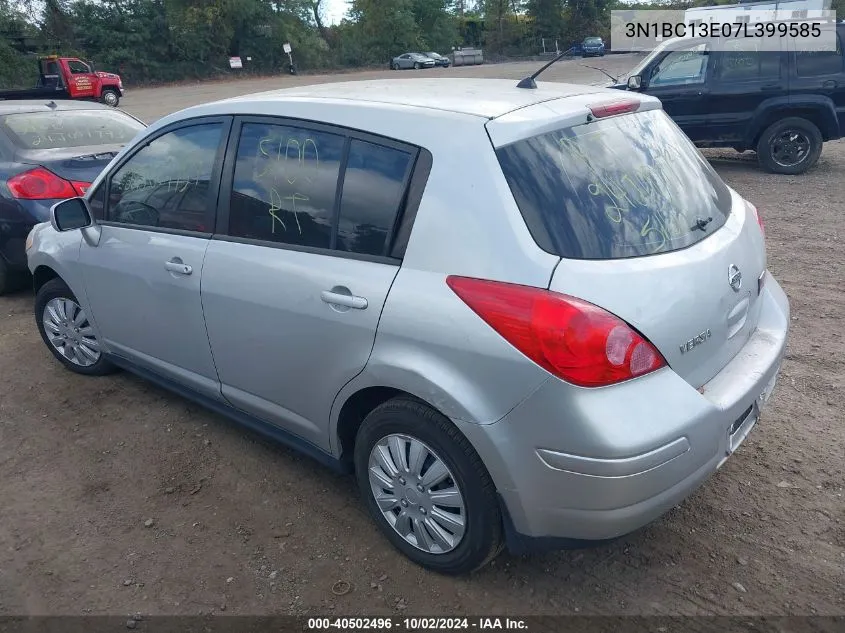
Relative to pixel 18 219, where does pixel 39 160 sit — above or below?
above

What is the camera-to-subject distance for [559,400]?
206 cm

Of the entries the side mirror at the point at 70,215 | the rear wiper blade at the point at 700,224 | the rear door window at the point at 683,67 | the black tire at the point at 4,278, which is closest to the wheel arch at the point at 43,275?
the side mirror at the point at 70,215

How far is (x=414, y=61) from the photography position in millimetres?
47344

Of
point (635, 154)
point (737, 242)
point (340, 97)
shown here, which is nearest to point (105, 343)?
point (340, 97)

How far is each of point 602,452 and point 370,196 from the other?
1.25 metres

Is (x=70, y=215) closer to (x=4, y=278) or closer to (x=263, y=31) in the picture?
(x=4, y=278)

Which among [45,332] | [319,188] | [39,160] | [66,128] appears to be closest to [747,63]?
[66,128]

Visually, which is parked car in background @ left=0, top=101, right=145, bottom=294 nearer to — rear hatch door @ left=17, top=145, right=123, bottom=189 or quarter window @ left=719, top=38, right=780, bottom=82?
rear hatch door @ left=17, top=145, right=123, bottom=189

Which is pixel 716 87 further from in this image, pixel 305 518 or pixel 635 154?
pixel 305 518

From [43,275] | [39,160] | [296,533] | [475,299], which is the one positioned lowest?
[296,533]

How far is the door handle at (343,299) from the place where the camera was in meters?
2.47

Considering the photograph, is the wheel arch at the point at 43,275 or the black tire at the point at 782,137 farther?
the black tire at the point at 782,137

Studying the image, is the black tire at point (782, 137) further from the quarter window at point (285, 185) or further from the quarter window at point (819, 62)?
the quarter window at point (285, 185)

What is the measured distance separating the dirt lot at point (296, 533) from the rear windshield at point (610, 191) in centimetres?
123
